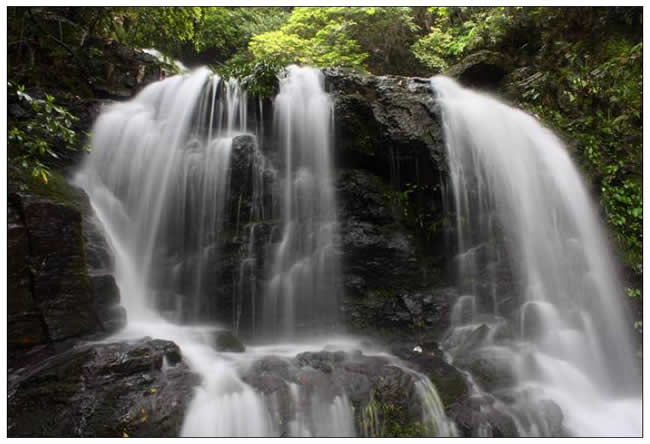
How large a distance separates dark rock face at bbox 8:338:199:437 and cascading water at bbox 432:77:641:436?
327 centimetres

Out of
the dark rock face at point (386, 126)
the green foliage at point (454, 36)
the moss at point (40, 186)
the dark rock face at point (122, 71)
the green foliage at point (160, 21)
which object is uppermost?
the green foliage at point (454, 36)

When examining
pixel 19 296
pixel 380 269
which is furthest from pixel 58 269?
pixel 380 269

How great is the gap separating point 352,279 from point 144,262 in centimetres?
335

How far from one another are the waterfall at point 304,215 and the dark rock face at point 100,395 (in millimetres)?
2500

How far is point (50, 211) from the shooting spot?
4.57m

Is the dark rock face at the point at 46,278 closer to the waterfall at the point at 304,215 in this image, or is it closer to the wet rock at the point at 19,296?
the wet rock at the point at 19,296

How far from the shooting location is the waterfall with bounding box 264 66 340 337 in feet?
21.2

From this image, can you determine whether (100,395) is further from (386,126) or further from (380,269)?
(386,126)

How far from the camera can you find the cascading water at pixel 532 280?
4.90m

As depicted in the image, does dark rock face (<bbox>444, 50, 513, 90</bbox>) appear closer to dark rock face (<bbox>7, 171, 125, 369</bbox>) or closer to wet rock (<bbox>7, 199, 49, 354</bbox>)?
dark rock face (<bbox>7, 171, 125, 369</bbox>)

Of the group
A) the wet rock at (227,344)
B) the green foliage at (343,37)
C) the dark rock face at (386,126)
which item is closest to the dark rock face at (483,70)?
the dark rock face at (386,126)

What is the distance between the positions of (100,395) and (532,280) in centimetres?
589

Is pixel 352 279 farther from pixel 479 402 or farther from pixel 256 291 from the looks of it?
pixel 479 402

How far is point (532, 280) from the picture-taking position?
634cm
